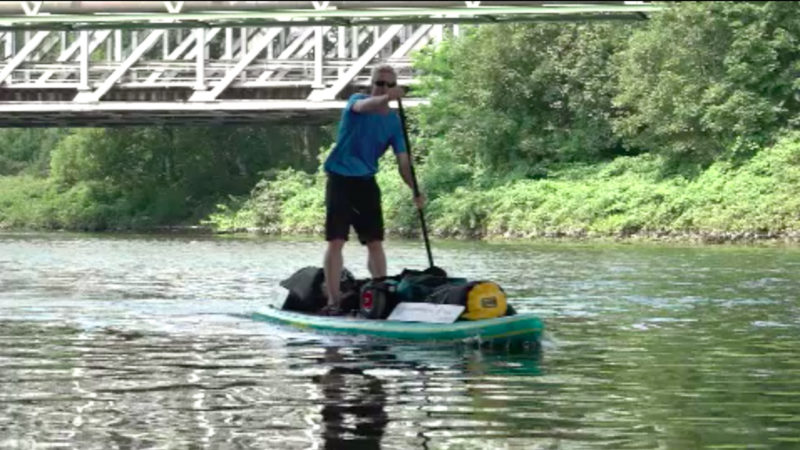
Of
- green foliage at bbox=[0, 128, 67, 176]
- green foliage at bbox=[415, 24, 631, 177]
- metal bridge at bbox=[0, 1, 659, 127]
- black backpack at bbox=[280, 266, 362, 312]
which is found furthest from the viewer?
green foliage at bbox=[0, 128, 67, 176]

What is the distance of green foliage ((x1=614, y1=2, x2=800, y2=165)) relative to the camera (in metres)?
47.4

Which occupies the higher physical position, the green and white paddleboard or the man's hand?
the man's hand

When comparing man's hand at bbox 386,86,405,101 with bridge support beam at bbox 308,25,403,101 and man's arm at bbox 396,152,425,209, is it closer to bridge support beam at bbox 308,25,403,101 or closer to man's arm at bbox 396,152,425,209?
man's arm at bbox 396,152,425,209

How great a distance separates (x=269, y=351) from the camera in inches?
513

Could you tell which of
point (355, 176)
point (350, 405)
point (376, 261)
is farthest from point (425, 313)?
point (350, 405)

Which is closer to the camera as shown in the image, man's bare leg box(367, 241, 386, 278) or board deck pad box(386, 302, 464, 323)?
board deck pad box(386, 302, 464, 323)

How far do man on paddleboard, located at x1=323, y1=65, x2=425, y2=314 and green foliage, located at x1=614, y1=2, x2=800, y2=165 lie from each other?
105 feet

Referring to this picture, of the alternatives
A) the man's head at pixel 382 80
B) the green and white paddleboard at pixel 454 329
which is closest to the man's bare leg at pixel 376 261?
the green and white paddleboard at pixel 454 329

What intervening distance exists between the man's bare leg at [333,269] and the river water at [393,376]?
452 millimetres

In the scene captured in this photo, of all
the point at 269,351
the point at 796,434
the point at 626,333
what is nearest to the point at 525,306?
the point at 626,333

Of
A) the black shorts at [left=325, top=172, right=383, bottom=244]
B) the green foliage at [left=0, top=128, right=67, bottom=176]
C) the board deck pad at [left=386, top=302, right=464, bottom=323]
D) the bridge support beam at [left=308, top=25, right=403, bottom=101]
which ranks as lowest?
the board deck pad at [left=386, top=302, right=464, bottom=323]

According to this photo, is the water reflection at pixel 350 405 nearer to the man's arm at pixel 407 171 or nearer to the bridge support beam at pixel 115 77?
the man's arm at pixel 407 171

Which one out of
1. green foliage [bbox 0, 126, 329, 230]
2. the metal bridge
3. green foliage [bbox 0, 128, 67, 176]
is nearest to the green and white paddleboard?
the metal bridge

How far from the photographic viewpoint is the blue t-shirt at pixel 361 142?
14.7 m
